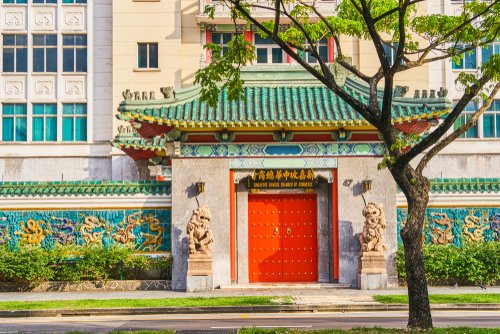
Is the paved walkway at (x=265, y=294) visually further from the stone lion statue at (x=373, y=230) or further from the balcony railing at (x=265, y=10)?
A: the balcony railing at (x=265, y=10)

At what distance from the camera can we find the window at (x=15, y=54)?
140 ft

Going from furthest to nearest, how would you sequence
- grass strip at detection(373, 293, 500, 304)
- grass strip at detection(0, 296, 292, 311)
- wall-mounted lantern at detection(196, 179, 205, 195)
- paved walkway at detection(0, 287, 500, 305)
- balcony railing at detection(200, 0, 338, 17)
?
balcony railing at detection(200, 0, 338, 17), wall-mounted lantern at detection(196, 179, 205, 195), paved walkway at detection(0, 287, 500, 305), grass strip at detection(373, 293, 500, 304), grass strip at detection(0, 296, 292, 311)

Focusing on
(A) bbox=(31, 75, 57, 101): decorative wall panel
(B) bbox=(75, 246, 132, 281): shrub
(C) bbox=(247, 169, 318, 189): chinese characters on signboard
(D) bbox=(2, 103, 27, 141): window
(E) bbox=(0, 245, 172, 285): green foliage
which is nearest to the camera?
(E) bbox=(0, 245, 172, 285): green foliage

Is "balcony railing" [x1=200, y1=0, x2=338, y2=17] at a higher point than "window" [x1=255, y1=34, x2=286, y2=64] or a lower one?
higher

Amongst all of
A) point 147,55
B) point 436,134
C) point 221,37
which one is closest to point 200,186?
point 436,134

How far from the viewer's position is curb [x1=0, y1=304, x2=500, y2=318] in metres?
19.9

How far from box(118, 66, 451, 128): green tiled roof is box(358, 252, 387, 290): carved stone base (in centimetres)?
385

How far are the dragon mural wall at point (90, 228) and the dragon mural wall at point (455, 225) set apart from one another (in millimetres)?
7375

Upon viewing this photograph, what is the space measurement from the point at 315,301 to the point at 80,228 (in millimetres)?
8163

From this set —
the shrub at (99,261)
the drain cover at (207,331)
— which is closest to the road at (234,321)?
the drain cover at (207,331)

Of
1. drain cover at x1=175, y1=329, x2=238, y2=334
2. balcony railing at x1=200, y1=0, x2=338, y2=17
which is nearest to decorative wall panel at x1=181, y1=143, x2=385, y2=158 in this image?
drain cover at x1=175, y1=329, x2=238, y2=334

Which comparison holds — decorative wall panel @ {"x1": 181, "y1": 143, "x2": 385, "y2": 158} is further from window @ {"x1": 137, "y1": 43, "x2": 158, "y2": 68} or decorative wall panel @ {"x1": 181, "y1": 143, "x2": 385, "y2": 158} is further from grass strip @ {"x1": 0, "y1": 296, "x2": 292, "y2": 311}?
window @ {"x1": 137, "y1": 43, "x2": 158, "y2": 68}

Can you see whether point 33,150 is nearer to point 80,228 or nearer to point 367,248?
point 80,228

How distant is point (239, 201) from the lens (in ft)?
84.7
